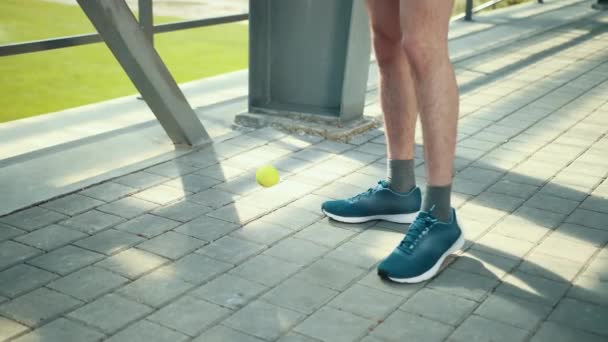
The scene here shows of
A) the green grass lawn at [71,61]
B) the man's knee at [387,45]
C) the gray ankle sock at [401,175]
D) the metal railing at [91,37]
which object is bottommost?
the green grass lawn at [71,61]

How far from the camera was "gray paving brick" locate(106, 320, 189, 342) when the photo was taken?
2.22 metres

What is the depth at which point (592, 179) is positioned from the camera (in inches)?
145

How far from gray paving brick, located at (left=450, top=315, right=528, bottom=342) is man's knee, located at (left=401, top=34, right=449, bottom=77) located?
0.79 meters

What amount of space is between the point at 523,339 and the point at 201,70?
184 inches

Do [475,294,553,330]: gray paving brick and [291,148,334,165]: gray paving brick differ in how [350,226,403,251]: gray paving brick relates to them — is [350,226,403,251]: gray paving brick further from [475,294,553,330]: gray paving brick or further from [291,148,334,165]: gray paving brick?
[291,148,334,165]: gray paving brick

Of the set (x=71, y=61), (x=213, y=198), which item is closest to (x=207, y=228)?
(x=213, y=198)

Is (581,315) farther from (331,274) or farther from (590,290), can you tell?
(331,274)

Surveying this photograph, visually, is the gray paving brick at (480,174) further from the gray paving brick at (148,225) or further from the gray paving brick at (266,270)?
the gray paving brick at (148,225)

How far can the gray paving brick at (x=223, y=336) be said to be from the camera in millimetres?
2224

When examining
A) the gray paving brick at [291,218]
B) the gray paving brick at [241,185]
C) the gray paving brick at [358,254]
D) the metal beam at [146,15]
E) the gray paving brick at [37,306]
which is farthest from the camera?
the metal beam at [146,15]

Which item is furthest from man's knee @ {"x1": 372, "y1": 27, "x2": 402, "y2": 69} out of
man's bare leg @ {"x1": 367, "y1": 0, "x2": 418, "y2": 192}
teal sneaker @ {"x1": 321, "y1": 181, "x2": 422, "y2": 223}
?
teal sneaker @ {"x1": 321, "y1": 181, "x2": 422, "y2": 223}

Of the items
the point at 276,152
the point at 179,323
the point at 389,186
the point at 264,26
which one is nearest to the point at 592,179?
the point at 389,186

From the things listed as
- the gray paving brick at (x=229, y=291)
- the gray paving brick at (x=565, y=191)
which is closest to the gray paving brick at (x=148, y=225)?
the gray paving brick at (x=229, y=291)

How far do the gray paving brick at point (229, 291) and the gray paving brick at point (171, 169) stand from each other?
3.56ft
